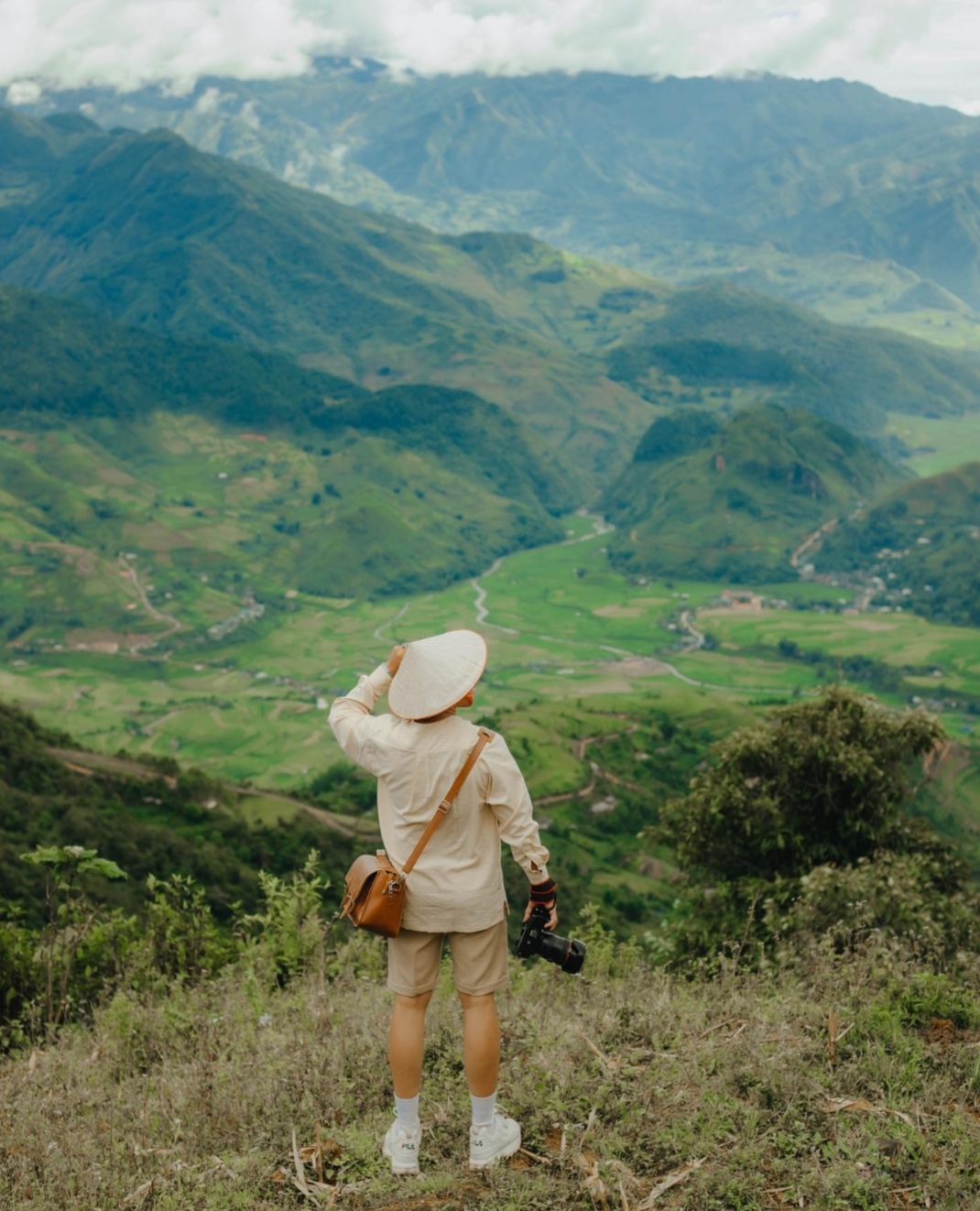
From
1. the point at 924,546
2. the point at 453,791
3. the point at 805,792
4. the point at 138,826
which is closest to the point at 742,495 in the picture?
the point at 924,546

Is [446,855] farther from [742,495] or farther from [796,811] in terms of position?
[742,495]

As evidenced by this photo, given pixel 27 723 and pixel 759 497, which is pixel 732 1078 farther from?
pixel 759 497

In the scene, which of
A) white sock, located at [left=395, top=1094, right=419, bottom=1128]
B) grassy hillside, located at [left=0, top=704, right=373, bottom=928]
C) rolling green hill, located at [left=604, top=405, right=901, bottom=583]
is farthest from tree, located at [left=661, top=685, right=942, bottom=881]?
rolling green hill, located at [left=604, top=405, right=901, bottom=583]

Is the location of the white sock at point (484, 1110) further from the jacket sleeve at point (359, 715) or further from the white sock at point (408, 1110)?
the jacket sleeve at point (359, 715)

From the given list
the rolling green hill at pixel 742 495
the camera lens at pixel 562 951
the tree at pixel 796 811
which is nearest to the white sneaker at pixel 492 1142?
the camera lens at pixel 562 951

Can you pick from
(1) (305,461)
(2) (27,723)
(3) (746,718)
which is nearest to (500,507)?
(1) (305,461)

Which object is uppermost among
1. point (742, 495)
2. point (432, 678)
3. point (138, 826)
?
point (432, 678)

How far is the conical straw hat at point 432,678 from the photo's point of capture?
628 centimetres

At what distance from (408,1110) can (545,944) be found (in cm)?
126

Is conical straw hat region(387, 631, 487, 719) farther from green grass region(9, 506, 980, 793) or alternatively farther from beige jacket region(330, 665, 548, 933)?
green grass region(9, 506, 980, 793)

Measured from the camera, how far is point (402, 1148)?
254 inches

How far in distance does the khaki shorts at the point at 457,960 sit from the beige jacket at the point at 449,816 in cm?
11

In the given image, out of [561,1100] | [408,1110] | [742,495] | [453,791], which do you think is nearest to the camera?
[453,791]

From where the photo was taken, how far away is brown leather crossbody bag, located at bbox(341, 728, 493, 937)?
620 cm
